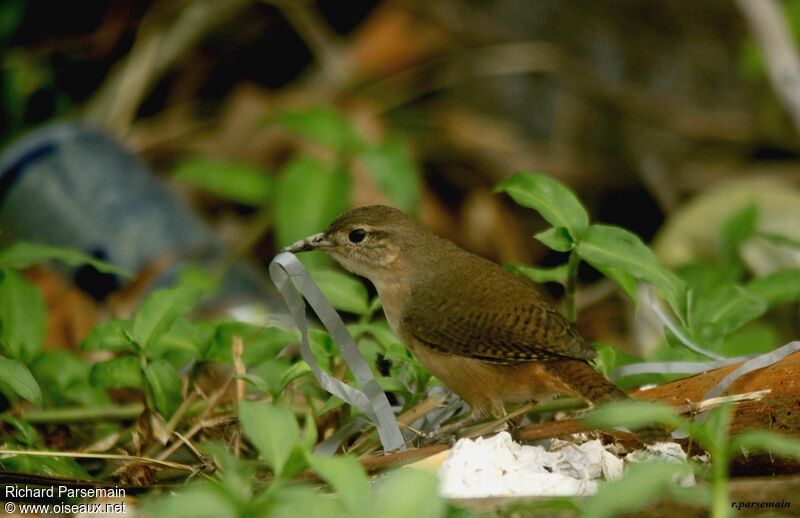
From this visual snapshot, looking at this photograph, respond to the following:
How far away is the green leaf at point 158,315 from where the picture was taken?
7.96 ft

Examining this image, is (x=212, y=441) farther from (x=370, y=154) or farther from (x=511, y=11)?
(x=511, y=11)

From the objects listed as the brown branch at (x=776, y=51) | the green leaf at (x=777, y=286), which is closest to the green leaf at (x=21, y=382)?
the green leaf at (x=777, y=286)

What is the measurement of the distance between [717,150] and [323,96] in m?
2.26

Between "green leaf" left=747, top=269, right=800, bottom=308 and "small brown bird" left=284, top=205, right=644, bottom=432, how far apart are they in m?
0.49

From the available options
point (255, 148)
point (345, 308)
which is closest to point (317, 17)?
point (255, 148)

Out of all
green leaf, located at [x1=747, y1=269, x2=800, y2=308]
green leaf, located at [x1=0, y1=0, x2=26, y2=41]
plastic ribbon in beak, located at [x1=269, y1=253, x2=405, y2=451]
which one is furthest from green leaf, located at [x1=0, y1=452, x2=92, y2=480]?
green leaf, located at [x1=0, y1=0, x2=26, y2=41]

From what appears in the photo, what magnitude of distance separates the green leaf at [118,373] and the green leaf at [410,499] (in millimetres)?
1059

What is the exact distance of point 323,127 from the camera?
4617mm

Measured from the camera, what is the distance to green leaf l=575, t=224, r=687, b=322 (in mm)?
2387

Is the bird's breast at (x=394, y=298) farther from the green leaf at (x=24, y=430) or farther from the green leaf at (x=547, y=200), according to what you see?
the green leaf at (x=24, y=430)

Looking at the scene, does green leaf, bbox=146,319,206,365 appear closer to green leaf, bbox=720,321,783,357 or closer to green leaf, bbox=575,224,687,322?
green leaf, bbox=575,224,687,322

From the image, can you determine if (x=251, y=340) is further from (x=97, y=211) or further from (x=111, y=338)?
(x=97, y=211)

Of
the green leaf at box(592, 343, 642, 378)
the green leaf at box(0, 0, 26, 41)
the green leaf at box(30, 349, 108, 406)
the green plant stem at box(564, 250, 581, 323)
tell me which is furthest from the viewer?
the green leaf at box(0, 0, 26, 41)

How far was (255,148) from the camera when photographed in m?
6.26
